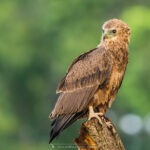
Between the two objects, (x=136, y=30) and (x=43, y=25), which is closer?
(x=136, y=30)

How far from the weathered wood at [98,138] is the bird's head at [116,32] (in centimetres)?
111

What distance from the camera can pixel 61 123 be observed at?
7.45m

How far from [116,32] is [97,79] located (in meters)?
0.50

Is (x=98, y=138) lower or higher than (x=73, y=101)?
lower

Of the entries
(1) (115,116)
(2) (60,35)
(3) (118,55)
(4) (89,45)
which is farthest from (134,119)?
(3) (118,55)

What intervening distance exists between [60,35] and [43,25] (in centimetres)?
114

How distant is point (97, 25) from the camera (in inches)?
929

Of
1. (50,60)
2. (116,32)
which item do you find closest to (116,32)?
(116,32)

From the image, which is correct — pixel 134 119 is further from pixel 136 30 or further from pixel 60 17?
pixel 60 17

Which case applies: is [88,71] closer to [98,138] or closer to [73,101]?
[73,101]

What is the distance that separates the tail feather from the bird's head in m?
0.79

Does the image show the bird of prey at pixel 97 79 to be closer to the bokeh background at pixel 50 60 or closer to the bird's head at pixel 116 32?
the bird's head at pixel 116 32

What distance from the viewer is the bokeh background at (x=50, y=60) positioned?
811 inches

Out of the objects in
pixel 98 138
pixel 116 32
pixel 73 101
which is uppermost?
pixel 116 32
